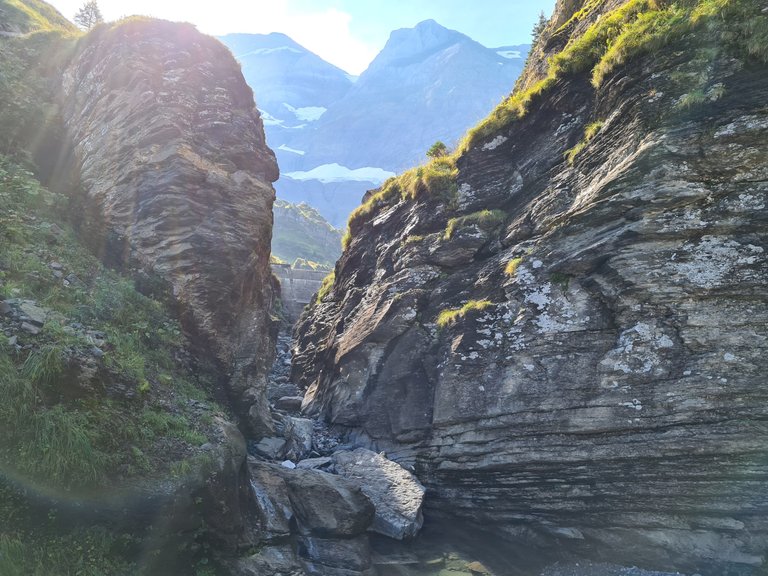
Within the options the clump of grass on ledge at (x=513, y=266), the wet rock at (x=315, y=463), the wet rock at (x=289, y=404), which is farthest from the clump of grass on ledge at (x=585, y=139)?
the wet rock at (x=289, y=404)

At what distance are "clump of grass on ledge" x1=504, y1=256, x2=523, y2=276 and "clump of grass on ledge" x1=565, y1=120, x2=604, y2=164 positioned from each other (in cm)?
328

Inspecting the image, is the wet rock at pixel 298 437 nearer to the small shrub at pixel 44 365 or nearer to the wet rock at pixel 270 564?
the wet rock at pixel 270 564

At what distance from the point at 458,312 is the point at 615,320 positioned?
4791 mm

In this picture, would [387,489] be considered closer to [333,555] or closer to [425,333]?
[333,555]

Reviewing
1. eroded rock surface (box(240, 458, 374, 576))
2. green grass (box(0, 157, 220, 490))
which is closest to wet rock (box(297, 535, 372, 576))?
eroded rock surface (box(240, 458, 374, 576))

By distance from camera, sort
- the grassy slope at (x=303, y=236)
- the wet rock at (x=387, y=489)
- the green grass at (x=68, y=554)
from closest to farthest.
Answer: the green grass at (x=68, y=554)
the wet rock at (x=387, y=489)
the grassy slope at (x=303, y=236)

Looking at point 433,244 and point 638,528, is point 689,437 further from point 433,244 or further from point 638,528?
point 433,244

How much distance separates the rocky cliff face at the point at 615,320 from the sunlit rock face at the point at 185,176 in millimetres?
5577

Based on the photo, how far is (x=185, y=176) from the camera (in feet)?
46.4

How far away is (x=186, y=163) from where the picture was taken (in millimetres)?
14320

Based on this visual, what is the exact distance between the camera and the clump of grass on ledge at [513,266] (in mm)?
13711

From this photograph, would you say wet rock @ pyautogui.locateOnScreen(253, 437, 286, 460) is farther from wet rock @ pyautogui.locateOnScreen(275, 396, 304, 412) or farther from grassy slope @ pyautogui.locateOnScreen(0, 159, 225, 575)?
wet rock @ pyautogui.locateOnScreen(275, 396, 304, 412)

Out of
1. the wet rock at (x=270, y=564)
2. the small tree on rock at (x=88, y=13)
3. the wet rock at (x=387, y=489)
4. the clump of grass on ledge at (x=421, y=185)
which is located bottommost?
the wet rock at (x=270, y=564)

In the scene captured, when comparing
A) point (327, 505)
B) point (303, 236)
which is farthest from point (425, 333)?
point (303, 236)
